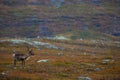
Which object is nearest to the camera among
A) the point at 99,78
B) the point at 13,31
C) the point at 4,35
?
the point at 99,78

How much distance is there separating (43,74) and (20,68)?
5.22 m

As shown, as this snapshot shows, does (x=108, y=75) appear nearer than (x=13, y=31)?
Yes

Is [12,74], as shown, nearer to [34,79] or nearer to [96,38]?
[34,79]

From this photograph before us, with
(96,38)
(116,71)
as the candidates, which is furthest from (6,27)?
(116,71)

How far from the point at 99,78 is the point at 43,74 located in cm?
901

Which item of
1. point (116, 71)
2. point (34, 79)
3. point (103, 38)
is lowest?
point (103, 38)

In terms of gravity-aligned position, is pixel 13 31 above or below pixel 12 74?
below

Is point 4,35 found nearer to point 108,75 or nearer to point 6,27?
point 6,27

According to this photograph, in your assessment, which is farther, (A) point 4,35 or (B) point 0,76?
(A) point 4,35

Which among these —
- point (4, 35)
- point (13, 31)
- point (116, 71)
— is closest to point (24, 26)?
point (13, 31)

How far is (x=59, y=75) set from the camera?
48.1m

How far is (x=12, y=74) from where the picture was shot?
44.2 metres

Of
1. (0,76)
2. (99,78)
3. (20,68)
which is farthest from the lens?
(20,68)

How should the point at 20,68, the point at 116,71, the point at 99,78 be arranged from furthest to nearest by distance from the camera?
the point at 116,71, the point at 20,68, the point at 99,78
